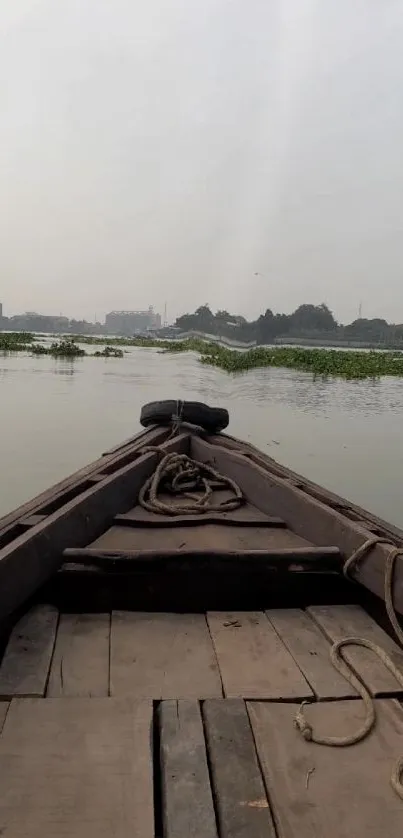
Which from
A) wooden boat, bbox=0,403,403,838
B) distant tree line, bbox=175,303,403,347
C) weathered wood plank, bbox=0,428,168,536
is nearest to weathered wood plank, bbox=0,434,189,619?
wooden boat, bbox=0,403,403,838

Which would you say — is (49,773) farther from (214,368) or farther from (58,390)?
(214,368)

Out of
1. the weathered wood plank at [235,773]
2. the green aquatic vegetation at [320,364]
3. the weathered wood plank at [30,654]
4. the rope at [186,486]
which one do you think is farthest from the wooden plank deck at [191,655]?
the green aquatic vegetation at [320,364]

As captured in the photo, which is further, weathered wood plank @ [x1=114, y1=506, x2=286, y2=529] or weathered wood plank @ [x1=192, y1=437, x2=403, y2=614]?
weathered wood plank @ [x1=114, y1=506, x2=286, y2=529]

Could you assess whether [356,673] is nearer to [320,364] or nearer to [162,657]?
[162,657]

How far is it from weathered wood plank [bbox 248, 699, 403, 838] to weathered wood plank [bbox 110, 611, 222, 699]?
0.18m

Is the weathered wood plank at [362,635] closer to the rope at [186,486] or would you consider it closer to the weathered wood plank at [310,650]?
the weathered wood plank at [310,650]

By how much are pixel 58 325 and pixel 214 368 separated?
85173mm

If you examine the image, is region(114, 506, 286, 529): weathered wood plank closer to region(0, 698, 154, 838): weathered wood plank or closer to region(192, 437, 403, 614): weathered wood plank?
region(192, 437, 403, 614): weathered wood plank

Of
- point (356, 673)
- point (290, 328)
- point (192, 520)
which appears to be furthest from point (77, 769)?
point (290, 328)

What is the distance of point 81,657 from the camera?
1630mm

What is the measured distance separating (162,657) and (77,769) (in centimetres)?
48

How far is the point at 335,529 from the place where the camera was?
2.26m

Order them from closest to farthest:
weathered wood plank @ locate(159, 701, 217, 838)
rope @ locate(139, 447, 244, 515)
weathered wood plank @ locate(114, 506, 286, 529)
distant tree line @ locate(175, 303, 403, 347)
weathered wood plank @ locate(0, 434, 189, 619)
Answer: weathered wood plank @ locate(159, 701, 217, 838), weathered wood plank @ locate(0, 434, 189, 619), weathered wood plank @ locate(114, 506, 286, 529), rope @ locate(139, 447, 244, 515), distant tree line @ locate(175, 303, 403, 347)

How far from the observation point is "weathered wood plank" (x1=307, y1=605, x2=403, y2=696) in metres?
1.56
